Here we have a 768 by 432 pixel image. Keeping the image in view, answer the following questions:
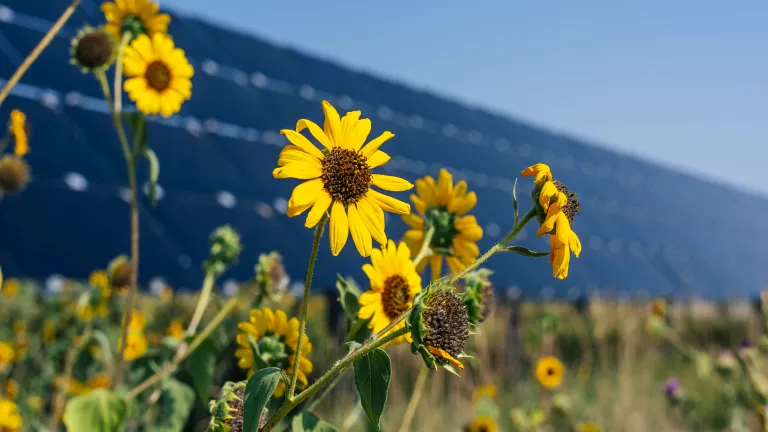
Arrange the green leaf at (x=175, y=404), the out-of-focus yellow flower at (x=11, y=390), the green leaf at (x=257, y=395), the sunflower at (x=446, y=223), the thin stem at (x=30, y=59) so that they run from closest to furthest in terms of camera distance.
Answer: the green leaf at (x=257, y=395) → the sunflower at (x=446, y=223) → the thin stem at (x=30, y=59) → the green leaf at (x=175, y=404) → the out-of-focus yellow flower at (x=11, y=390)

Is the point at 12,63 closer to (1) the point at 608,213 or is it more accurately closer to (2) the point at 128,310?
(2) the point at 128,310

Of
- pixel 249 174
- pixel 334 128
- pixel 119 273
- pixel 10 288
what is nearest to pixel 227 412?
pixel 334 128

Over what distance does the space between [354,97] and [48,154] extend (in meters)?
5.61

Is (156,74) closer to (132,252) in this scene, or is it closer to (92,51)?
(92,51)

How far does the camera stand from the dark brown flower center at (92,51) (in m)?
1.64

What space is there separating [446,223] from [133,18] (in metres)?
1.04

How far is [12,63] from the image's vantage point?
6.76 m

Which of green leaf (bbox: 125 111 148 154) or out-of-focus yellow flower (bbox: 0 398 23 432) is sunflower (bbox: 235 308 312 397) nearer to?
green leaf (bbox: 125 111 148 154)

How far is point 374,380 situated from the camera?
0.80 meters

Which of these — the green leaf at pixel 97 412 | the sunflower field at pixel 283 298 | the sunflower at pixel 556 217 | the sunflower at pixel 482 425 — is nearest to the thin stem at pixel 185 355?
the sunflower field at pixel 283 298

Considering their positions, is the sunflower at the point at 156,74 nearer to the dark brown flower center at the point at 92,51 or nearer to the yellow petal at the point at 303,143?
the dark brown flower center at the point at 92,51

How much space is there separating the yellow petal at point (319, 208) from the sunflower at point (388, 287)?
0.54 ft

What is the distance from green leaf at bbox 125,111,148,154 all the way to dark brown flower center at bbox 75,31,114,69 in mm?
152

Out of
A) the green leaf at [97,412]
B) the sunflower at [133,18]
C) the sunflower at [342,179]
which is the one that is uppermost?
the sunflower at [133,18]
